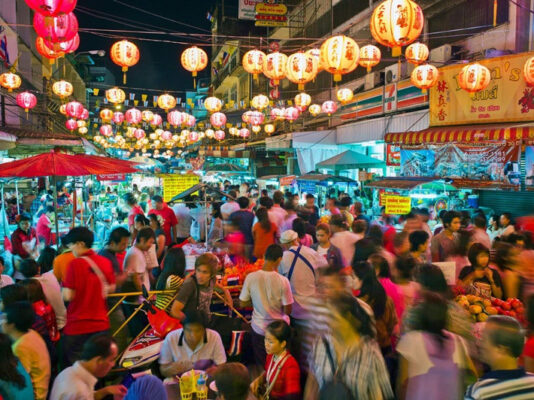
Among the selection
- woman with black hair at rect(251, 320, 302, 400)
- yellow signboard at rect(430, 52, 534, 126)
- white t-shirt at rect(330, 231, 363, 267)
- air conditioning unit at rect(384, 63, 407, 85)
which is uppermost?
air conditioning unit at rect(384, 63, 407, 85)

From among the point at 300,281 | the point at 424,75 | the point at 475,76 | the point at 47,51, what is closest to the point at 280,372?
the point at 300,281

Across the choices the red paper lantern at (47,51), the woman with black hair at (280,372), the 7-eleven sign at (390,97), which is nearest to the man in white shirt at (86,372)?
the woman with black hair at (280,372)

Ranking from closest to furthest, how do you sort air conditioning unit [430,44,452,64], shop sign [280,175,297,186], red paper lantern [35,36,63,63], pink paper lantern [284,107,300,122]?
red paper lantern [35,36,63,63] < air conditioning unit [430,44,452,64] < shop sign [280,175,297,186] < pink paper lantern [284,107,300,122]

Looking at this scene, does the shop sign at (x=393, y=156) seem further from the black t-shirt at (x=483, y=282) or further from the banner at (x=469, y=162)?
the black t-shirt at (x=483, y=282)

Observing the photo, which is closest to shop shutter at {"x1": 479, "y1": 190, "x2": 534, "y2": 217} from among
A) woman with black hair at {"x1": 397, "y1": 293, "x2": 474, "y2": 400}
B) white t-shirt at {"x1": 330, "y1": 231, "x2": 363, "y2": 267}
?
white t-shirt at {"x1": 330, "y1": 231, "x2": 363, "y2": 267}

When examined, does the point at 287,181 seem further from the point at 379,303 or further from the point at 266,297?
the point at 379,303

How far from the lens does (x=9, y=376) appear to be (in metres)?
3.06

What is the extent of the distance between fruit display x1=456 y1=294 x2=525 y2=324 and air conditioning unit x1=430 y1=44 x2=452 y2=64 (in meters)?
9.90

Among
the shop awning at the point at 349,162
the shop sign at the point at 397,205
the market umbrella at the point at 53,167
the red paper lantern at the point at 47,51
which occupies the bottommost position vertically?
the shop sign at the point at 397,205

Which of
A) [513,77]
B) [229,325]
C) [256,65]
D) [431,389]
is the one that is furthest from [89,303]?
[513,77]

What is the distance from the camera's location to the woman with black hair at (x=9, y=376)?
3.03 m

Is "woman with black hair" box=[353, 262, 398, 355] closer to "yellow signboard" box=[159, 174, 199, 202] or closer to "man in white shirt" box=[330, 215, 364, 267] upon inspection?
"man in white shirt" box=[330, 215, 364, 267]

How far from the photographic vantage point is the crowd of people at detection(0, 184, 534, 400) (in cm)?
308

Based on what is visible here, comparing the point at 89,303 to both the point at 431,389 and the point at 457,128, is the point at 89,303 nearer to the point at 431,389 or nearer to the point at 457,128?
the point at 431,389
